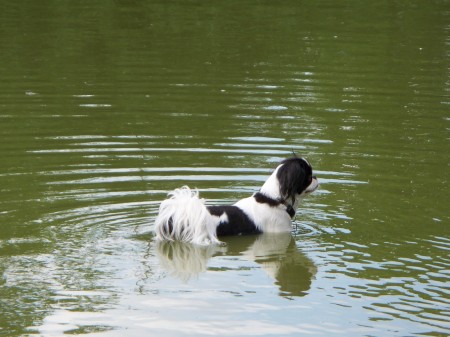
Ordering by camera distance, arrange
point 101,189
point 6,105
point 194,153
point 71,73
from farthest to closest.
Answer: point 71,73, point 6,105, point 194,153, point 101,189

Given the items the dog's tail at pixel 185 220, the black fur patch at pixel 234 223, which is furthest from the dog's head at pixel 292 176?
the dog's tail at pixel 185 220

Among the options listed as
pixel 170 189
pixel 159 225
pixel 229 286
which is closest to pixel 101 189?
pixel 170 189

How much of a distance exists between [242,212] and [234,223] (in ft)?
0.41

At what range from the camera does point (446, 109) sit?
48.1 feet

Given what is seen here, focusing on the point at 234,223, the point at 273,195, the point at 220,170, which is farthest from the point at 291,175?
the point at 220,170

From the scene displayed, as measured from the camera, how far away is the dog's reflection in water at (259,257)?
28.8 feet

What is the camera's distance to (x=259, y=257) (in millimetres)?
9250

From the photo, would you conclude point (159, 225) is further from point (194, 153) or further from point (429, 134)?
point (429, 134)

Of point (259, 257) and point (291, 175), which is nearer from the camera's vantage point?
point (259, 257)

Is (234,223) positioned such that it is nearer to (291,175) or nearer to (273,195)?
(273,195)

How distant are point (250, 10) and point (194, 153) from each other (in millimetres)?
11823

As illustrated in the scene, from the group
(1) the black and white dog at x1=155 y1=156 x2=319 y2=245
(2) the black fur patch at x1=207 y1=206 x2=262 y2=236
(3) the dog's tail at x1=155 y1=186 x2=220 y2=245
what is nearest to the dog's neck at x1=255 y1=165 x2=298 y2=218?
(1) the black and white dog at x1=155 y1=156 x2=319 y2=245

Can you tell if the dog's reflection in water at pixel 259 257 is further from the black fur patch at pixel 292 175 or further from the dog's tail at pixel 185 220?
the black fur patch at pixel 292 175

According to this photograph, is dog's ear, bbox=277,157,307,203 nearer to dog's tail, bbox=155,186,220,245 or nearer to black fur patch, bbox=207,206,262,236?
black fur patch, bbox=207,206,262,236
